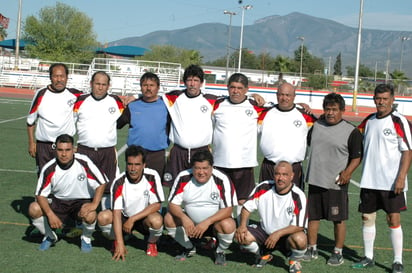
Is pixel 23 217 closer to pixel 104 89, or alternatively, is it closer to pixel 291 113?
pixel 104 89

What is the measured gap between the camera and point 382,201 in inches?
205

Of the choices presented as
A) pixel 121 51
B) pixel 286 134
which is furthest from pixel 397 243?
pixel 121 51

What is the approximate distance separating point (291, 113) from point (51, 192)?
2.66m

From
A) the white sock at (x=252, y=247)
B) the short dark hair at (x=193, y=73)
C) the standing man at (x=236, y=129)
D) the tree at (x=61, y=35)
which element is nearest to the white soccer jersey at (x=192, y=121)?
the standing man at (x=236, y=129)

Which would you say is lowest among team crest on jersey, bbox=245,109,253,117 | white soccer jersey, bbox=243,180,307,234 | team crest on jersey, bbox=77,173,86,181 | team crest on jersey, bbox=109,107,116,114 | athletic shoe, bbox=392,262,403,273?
athletic shoe, bbox=392,262,403,273

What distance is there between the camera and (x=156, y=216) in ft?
17.3

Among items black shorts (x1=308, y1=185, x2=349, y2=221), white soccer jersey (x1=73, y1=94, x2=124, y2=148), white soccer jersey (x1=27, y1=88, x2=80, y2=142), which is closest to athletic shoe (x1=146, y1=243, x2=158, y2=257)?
white soccer jersey (x1=73, y1=94, x2=124, y2=148)

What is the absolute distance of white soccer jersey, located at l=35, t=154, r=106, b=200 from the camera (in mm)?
5418

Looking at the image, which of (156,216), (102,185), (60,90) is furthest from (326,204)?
Answer: (60,90)

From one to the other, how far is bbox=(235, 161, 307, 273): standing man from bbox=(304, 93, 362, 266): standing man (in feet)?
1.17

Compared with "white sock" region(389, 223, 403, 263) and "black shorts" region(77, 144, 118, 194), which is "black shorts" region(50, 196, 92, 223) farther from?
"white sock" region(389, 223, 403, 263)

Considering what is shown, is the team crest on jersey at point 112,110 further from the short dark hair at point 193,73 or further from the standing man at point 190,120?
the short dark hair at point 193,73

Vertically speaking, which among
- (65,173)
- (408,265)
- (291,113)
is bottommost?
(408,265)

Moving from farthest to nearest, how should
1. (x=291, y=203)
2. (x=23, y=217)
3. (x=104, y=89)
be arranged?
1. (x=23, y=217)
2. (x=104, y=89)
3. (x=291, y=203)
